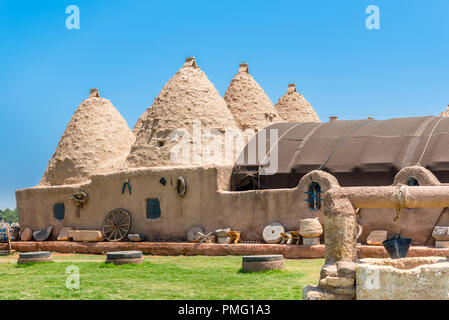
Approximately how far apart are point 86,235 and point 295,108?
1466cm

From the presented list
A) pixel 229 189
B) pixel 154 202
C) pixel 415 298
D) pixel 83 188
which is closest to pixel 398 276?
pixel 415 298

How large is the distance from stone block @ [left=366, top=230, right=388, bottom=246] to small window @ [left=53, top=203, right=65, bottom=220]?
1216 cm

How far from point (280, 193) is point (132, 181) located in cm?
582

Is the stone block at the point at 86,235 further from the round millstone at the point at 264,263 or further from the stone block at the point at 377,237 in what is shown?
the stone block at the point at 377,237

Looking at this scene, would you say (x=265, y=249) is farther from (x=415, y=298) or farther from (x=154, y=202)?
(x=415, y=298)

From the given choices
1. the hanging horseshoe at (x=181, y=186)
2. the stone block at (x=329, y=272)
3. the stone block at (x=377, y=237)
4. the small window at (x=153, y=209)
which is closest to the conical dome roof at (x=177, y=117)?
the small window at (x=153, y=209)

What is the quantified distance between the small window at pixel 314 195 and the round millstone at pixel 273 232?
1.13 m

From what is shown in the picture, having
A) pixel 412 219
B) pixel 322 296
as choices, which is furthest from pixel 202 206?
pixel 322 296

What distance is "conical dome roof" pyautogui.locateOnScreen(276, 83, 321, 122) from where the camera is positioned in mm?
30797

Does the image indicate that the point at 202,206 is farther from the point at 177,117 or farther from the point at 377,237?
the point at 377,237

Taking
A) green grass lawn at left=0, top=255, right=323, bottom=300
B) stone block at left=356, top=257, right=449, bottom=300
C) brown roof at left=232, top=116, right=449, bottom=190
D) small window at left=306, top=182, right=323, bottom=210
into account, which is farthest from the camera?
brown roof at left=232, top=116, right=449, bottom=190

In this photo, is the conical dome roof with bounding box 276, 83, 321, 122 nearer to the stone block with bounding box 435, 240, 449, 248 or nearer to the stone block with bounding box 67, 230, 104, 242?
the stone block with bounding box 67, 230, 104, 242

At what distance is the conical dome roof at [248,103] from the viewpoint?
87.1ft

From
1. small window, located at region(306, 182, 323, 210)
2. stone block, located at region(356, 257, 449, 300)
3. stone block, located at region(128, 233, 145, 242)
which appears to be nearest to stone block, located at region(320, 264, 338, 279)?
stone block, located at region(356, 257, 449, 300)
